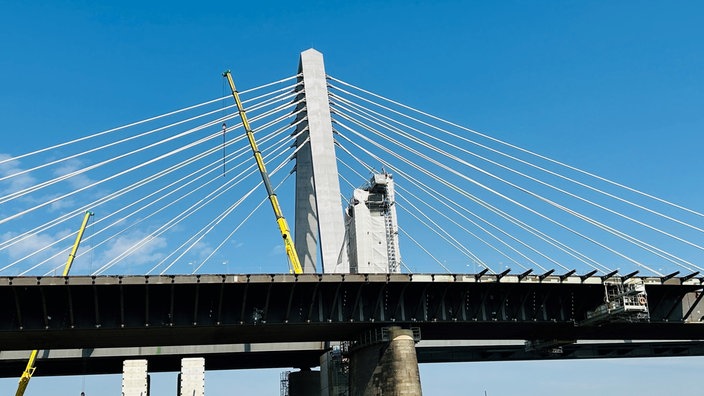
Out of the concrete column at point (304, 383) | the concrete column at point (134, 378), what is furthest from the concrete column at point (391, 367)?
the concrete column at point (304, 383)

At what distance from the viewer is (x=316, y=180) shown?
58.6 meters

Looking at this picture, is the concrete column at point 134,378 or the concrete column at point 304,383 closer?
the concrete column at point 134,378

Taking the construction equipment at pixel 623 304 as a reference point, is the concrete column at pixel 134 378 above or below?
below

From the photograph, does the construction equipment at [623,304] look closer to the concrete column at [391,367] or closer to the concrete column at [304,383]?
the concrete column at [391,367]

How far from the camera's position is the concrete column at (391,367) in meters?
48.5

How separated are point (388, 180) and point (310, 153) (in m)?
12.1

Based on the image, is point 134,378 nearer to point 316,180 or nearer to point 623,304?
point 316,180

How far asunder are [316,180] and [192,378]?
22432 mm

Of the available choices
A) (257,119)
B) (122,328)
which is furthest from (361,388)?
(257,119)

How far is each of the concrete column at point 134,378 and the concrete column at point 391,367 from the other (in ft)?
76.5

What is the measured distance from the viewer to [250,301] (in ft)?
161

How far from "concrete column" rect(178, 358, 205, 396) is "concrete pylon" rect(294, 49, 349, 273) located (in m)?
14.1

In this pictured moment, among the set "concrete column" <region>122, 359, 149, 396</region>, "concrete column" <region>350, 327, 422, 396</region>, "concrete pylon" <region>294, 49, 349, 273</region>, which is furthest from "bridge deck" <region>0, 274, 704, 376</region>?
"concrete column" <region>122, 359, 149, 396</region>

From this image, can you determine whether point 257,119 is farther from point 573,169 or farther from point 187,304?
point 573,169
